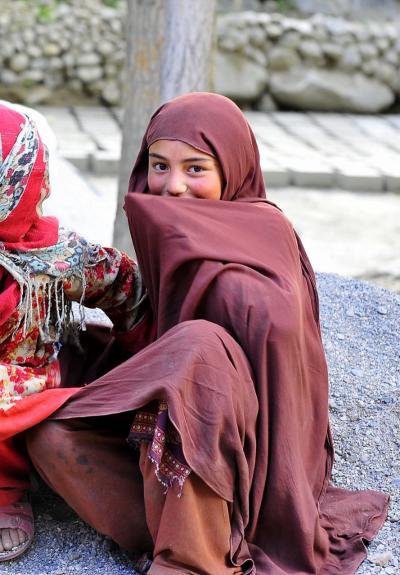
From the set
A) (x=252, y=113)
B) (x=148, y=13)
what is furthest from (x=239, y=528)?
(x=252, y=113)

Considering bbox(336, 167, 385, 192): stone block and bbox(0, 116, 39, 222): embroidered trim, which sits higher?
bbox(0, 116, 39, 222): embroidered trim

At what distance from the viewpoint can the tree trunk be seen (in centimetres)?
520

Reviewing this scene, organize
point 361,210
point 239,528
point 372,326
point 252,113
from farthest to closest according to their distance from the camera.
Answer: point 252,113 < point 361,210 < point 372,326 < point 239,528

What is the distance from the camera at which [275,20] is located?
11.1 meters

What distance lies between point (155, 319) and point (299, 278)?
0.46 metres

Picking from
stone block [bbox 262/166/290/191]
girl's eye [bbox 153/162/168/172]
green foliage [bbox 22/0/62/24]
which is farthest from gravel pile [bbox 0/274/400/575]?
green foliage [bbox 22/0/62/24]

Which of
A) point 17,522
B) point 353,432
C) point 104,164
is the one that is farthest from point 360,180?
point 17,522

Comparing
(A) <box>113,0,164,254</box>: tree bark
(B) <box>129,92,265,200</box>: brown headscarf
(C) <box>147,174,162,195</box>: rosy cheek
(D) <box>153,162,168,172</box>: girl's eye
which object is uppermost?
(B) <box>129,92,265,200</box>: brown headscarf

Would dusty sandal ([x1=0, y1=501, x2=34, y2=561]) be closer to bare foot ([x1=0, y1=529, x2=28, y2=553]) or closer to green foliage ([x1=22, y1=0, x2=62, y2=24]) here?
bare foot ([x1=0, y1=529, x2=28, y2=553])

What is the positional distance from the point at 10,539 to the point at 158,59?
327 centimetres

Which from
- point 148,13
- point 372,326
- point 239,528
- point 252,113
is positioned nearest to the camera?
point 239,528

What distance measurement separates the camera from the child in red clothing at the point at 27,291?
2680mm

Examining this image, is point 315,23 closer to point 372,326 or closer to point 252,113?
point 252,113

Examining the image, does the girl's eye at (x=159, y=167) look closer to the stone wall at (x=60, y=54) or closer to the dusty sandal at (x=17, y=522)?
the dusty sandal at (x=17, y=522)
